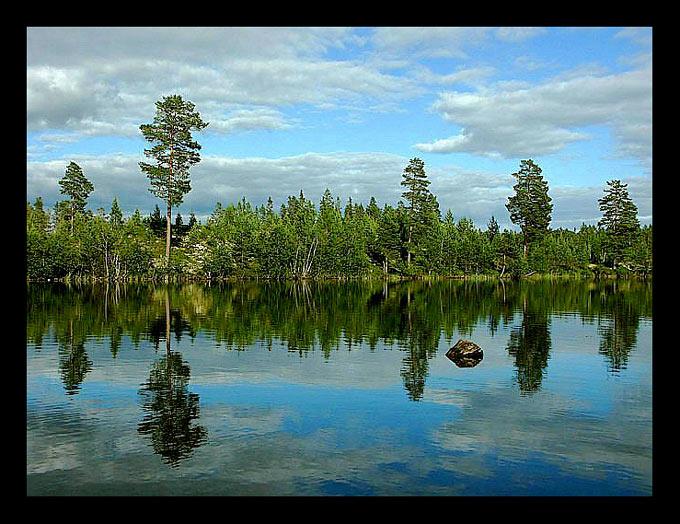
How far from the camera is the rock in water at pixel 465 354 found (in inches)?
1006

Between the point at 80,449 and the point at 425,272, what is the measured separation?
106409 mm

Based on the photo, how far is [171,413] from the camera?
Result: 17.2 metres

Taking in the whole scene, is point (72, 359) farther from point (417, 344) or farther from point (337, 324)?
point (337, 324)

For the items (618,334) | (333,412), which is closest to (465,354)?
(333,412)

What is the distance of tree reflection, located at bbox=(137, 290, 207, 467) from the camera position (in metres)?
14.2

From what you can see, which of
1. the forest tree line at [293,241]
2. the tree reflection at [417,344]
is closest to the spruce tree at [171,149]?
the forest tree line at [293,241]

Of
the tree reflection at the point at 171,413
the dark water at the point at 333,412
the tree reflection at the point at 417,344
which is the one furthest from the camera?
the tree reflection at the point at 417,344

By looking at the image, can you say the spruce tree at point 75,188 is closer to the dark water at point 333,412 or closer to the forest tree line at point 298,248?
the forest tree line at point 298,248

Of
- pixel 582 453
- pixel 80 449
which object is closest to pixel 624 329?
pixel 582 453

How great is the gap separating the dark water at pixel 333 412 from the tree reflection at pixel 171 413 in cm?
8

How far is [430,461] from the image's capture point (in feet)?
43.9

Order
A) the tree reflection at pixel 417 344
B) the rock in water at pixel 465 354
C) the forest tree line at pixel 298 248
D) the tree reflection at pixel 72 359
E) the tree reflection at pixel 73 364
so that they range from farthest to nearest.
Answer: the forest tree line at pixel 298 248 < the rock in water at pixel 465 354 < the tree reflection at pixel 417 344 < the tree reflection at pixel 72 359 < the tree reflection at pixel 73 364

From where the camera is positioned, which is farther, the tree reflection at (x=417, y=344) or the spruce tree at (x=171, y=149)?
the spruce tree at (x=171, y=149)
